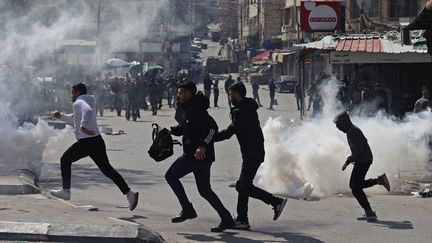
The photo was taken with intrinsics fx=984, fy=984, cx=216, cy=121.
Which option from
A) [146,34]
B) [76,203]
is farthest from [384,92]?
[146,34]

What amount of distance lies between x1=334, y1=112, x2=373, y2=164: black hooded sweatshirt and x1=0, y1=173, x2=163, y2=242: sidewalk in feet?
9.35

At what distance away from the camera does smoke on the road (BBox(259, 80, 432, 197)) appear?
1402 centimetres

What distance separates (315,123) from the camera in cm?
1611

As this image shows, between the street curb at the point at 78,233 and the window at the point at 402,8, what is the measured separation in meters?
50.7

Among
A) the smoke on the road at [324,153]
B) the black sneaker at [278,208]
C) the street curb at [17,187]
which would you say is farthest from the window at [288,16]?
the black sneaker at [278,208]

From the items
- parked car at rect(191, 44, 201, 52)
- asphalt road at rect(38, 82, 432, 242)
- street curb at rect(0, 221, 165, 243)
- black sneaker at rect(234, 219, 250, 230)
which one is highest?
street curb at rect(0, 221, 165, 243)

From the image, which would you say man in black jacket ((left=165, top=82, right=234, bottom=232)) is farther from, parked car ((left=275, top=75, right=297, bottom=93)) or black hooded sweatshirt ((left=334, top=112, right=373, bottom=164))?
parked car ((left=275, top=75, right=297, bottom=93))

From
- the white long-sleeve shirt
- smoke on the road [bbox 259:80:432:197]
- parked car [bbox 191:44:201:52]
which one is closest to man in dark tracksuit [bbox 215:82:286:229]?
the white long-sleeve shirt

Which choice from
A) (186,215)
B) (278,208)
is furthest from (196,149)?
(278,208)

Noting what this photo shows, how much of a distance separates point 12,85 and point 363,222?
1517cm

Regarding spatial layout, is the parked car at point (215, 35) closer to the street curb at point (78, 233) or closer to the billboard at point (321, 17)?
the billboard at point (321, 17)

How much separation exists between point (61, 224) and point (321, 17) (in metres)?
24.2

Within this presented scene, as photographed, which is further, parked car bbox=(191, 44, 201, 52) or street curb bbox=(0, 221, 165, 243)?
parked car bbox=(191, 44, 201, 52)

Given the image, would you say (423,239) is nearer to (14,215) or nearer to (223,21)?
(14,215)
